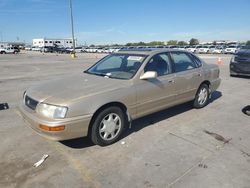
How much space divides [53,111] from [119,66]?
1.92 m

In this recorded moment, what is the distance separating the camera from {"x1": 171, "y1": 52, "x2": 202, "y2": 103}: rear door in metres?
4.98

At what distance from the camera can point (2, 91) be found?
8172 millimetres

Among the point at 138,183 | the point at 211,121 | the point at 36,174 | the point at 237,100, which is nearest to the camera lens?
the point at 138,183

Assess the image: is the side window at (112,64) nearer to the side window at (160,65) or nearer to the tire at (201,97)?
the side window at (160,65)

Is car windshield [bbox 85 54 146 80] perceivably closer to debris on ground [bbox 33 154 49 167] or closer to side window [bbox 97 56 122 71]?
side window [bbox 97 56 122 71]

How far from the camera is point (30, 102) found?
150 inches

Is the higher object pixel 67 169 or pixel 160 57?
pixel 160 57

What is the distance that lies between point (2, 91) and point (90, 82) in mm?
5520

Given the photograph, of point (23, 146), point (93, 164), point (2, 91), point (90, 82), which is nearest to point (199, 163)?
point (93, 164)

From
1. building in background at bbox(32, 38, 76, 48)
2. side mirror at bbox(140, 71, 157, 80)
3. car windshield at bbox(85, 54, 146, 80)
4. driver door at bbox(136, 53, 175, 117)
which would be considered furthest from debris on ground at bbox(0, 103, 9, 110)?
building in background at bbox(32, 38, 76, 48)

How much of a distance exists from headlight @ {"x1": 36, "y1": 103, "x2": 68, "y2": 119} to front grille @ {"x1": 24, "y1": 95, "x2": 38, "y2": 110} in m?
0.26

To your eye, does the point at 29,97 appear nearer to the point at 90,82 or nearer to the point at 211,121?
the point at 90,82

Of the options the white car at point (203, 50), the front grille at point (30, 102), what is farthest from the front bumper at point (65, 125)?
the white car at point (203, 50)

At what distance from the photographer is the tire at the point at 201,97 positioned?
5.74 metres
